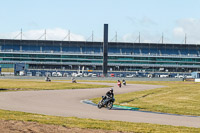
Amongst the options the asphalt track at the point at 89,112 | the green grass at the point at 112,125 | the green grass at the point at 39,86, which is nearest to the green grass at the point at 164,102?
the asphalt track at the point at 89,112

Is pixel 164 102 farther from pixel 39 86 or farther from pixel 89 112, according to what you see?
pixel 39 86

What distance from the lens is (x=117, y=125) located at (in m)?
19.6

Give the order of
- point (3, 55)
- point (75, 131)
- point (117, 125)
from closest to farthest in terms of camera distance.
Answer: point (75, 131) → point (117, 125) → point (3, 55)

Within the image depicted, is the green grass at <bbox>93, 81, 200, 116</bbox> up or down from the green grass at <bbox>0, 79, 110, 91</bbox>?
down

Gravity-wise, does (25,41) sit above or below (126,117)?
above

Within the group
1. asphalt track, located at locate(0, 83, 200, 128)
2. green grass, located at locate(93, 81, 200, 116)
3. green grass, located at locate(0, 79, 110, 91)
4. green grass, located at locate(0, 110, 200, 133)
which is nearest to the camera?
green grass, located at locate(0, 110, 200, 133)

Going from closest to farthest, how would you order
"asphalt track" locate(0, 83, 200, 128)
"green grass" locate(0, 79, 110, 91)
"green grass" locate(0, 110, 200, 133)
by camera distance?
"green grass" locate(0, 110, 200, 133) < "asphalt track" locate(0, 83, 200, 128) < "green grass" locate(0, 79, 110, 91)

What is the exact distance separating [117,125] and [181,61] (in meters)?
180

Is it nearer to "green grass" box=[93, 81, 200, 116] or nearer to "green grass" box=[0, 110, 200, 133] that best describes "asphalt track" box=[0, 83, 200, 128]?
"green grass" box=[0, 110, 200, 133]

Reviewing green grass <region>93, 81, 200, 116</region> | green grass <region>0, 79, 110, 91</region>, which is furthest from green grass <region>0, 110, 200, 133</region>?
green grass <region>0, 79, 110, 91</region>

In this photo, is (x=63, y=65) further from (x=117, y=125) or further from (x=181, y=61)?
(x=117, y=125)

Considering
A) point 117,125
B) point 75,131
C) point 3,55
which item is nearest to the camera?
point 75,131

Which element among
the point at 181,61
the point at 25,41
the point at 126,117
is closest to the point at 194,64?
the point at 181,61

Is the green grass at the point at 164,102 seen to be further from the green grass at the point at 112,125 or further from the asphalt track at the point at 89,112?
the green grass at the point at 112,125
